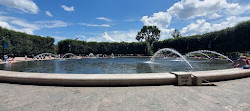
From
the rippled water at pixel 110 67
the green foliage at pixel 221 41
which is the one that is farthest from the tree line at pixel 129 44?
the rippled water at pixel 110 67

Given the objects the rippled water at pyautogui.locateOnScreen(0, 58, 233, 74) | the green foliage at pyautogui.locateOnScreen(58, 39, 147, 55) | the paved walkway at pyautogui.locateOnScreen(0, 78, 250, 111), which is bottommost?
the paved walkway at pyautogui.locateOnScreen(0, 78, 250, 111)

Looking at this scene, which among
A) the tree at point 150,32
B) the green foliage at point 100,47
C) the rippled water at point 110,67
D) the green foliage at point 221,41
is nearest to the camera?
the rippled water at point 110,67

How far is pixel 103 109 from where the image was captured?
3047 mm

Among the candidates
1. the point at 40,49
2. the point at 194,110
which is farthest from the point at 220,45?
the point at 40,49

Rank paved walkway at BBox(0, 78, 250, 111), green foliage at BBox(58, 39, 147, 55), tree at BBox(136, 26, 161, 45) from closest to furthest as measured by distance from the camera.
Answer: paved walkway at BBox(0, 78, 250, 111) < green foliage at BBox(58, 39, 147, 55) < tree at BBox(136, 26, 161, 45)

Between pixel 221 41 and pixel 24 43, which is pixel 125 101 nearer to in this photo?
pixel 24 43

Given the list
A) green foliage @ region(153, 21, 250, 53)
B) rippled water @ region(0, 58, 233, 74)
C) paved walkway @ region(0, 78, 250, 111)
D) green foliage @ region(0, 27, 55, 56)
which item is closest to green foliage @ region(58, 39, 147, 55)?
green foliage @ region(0, 27, 55, 56)

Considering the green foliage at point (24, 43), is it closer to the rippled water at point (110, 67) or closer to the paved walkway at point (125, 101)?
the rippled water at point (110, 67)

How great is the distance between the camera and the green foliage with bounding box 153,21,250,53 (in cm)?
2484

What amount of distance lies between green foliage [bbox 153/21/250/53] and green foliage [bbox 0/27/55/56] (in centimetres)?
4202

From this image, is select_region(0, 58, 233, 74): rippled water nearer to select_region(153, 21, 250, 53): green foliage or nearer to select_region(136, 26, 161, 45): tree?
select_region(153, 21, 250, 53): green foliage

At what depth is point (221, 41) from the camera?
2897cm

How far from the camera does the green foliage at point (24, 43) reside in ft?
81.6

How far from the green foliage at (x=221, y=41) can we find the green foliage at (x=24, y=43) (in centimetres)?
4202
